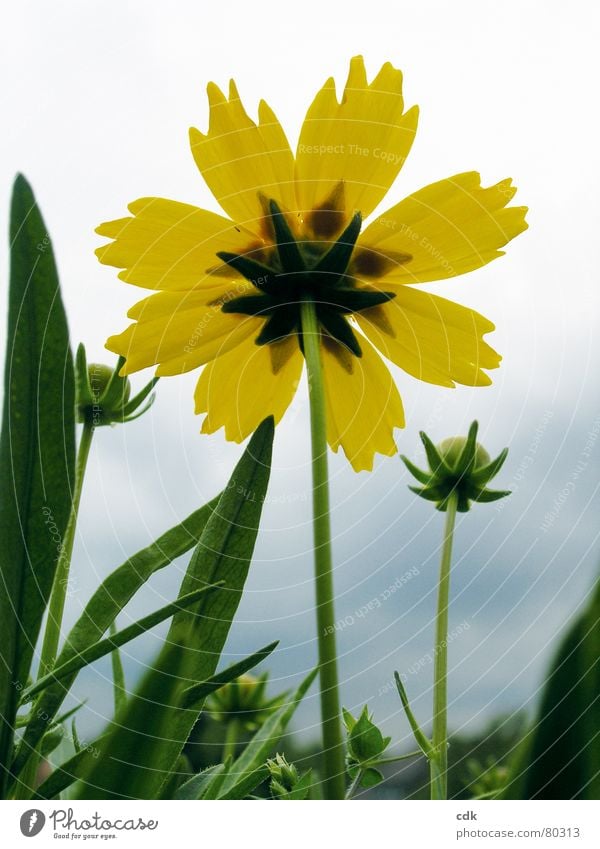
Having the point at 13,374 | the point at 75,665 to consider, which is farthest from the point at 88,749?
the point at 13,374

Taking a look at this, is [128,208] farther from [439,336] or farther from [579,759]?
[579,759]

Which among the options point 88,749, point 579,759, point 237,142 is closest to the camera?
point 579,759

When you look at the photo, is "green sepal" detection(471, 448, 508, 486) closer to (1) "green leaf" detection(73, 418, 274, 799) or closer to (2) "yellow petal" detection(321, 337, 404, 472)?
(2) "yellow petal" detection(321, 337, 404, 472)

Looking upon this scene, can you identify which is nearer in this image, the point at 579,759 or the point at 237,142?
the point at 579,759

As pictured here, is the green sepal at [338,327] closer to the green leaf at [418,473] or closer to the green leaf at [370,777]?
the green leaf at [418,473]

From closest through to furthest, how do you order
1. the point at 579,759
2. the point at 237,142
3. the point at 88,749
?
the point at 579,759, the point at 88,749, the point at 237,142

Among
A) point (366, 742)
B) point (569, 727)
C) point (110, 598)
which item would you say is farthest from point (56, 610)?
point (569, 727)
